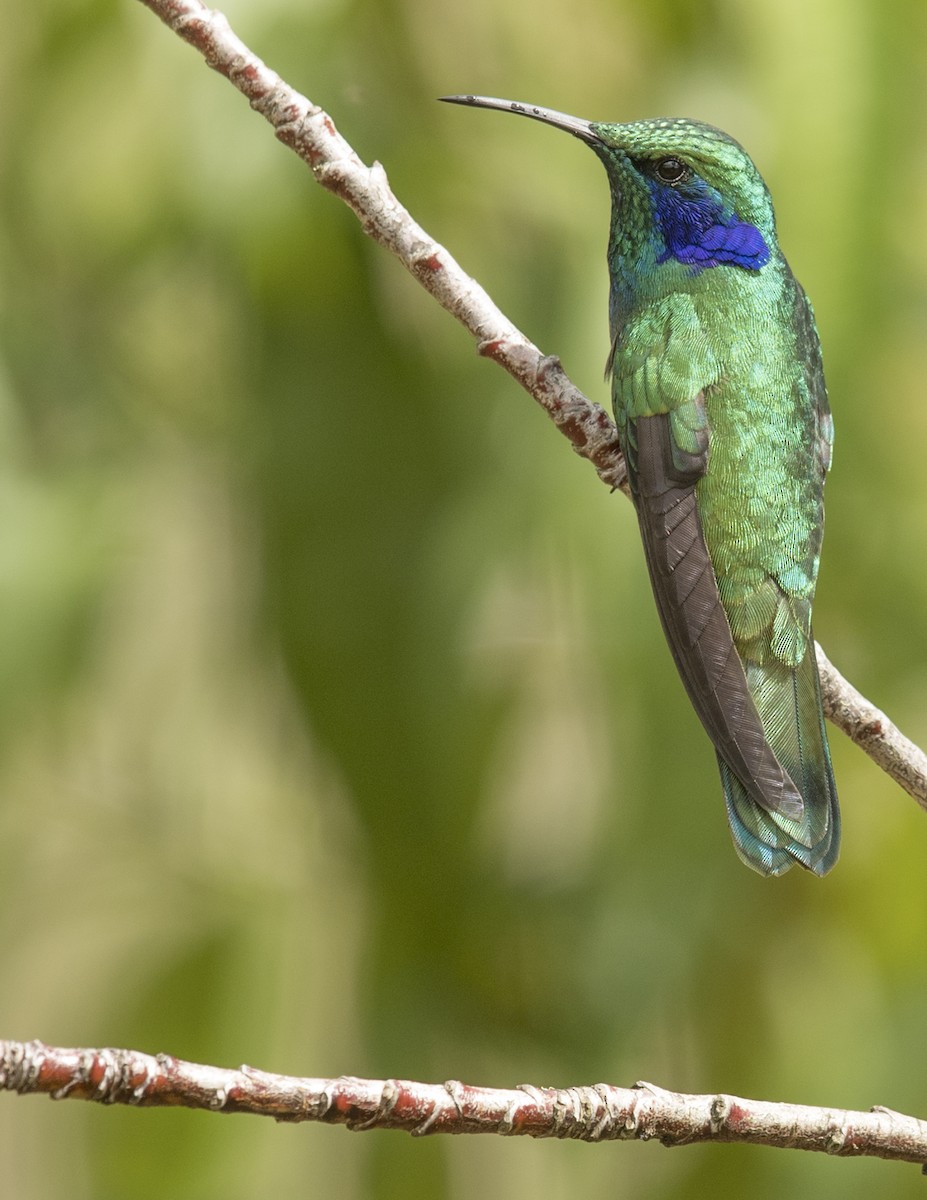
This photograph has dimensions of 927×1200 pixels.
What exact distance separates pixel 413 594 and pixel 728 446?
825 millimetres

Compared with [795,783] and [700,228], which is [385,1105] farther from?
[700,228]

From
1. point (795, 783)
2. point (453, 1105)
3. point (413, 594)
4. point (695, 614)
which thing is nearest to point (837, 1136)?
point (453, 1105)

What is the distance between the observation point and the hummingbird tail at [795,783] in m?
1.74

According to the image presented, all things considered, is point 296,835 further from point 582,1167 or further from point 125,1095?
point 125,1095

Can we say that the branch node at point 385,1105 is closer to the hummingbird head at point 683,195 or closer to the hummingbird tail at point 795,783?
the hummingbird tail at point 795,783

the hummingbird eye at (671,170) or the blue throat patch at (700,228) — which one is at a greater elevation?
the hummingbird eye at (671,170)

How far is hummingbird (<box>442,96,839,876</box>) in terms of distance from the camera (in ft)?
5.91

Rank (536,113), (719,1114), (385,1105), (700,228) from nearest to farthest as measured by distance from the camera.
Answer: (385,1105) < (719,1114) < (536,113) < (700,228)

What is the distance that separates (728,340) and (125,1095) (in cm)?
151

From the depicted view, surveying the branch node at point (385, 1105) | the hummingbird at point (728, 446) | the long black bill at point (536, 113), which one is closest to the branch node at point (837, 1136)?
the branch node at point (385, 1105)

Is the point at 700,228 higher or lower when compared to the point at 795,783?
higher

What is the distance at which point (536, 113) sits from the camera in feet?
6.97

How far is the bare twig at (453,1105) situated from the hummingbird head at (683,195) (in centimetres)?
140

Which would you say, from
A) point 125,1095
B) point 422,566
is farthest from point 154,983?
point 125,1095
